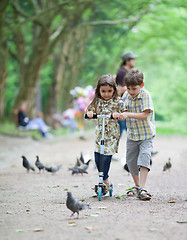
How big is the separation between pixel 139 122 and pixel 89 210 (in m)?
1.47

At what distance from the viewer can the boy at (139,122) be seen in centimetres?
681

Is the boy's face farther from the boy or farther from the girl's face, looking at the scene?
the girl's face

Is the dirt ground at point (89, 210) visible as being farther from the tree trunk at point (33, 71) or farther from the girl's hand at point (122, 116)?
the tree trunk at point (33, 71)

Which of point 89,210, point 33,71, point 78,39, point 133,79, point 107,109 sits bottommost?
point 89,210

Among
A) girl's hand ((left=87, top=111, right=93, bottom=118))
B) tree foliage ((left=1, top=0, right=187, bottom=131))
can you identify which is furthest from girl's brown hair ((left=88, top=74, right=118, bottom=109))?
tree foliage ((left=1, top=0, right=187, bottom=131))

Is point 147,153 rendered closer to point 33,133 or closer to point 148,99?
point 148,99

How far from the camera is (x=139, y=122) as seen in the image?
6949 mm

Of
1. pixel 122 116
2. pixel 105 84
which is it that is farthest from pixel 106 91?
pixel 122 116

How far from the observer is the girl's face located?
6854 millimetres

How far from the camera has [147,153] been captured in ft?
22.6

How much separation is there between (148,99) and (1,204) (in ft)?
7.46

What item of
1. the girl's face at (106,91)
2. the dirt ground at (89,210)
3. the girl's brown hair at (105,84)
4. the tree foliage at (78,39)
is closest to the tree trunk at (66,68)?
the tree foliage at (78,39)

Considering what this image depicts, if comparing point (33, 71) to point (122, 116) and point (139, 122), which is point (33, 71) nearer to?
point (139, 122)

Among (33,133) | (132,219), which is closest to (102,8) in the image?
(33,133)
